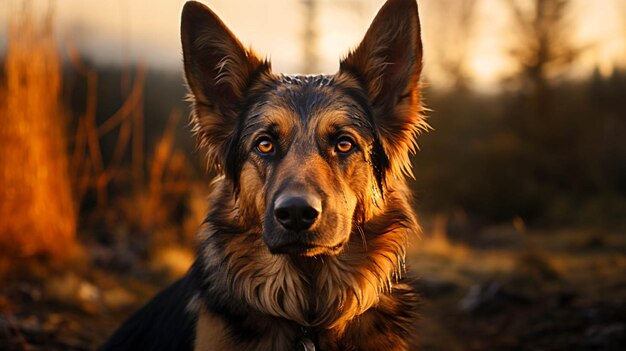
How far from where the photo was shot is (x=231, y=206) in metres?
4.01

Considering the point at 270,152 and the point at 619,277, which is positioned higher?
the point at 270,152

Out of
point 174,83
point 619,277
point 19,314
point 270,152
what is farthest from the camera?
point 174,83

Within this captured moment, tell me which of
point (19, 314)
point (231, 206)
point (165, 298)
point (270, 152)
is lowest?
point (19, 314)

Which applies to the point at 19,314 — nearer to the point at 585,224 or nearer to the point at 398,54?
the point at 398,54

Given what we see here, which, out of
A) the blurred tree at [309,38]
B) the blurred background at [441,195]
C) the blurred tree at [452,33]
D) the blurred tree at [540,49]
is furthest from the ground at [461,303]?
the blurred tree at [309,38]

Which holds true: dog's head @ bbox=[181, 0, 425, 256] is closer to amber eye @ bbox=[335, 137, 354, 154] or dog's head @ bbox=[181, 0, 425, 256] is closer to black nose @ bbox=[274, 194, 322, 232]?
amber eye @ bbox=[335, 137, 354, 154]

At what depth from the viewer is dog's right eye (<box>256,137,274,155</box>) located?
3.85m

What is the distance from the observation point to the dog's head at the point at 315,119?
363 centimetres

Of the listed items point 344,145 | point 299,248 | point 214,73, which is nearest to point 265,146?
point 344,145

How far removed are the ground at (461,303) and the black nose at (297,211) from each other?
1.57m

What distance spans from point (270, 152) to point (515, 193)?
44.3 feet

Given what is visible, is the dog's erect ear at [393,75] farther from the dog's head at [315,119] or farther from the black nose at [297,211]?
the black nose at [297,211]

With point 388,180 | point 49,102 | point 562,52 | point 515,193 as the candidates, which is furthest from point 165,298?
point 562,52

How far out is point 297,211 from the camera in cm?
321
